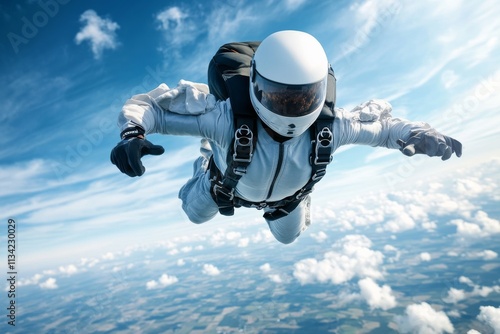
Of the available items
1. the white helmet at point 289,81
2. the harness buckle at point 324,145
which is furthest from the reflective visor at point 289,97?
the harness buckle at point 324,145

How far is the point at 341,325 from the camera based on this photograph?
98000 mm

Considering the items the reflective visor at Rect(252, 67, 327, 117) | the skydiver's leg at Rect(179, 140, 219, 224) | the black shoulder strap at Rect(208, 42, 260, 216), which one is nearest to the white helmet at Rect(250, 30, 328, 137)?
the reflective visor at Rect(252, 67, 327, 117)

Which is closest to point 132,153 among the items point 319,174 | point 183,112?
point 183,112

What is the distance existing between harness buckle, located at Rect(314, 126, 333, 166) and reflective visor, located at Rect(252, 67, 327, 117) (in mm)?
387

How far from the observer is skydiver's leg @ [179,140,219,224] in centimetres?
437

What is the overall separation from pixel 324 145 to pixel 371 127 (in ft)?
2.43

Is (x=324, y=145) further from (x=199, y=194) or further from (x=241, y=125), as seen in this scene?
(x=199, y=194)

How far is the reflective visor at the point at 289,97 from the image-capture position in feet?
7.98

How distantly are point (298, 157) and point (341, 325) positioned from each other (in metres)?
116

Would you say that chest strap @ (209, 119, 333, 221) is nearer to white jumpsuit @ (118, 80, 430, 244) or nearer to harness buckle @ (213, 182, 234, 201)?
harness buckle @ (213, 182, 234, 201)

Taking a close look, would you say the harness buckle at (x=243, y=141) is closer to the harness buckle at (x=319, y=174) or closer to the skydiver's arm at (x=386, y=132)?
the harness buckle at (x=319, y=174)

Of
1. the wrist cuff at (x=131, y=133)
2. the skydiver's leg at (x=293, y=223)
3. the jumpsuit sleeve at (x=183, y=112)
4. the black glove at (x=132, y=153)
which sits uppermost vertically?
the jumpsuit sleeve at (x=183, y=112)

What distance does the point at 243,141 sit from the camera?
2.62 metres

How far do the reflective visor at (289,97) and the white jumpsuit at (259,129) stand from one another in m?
0.41
